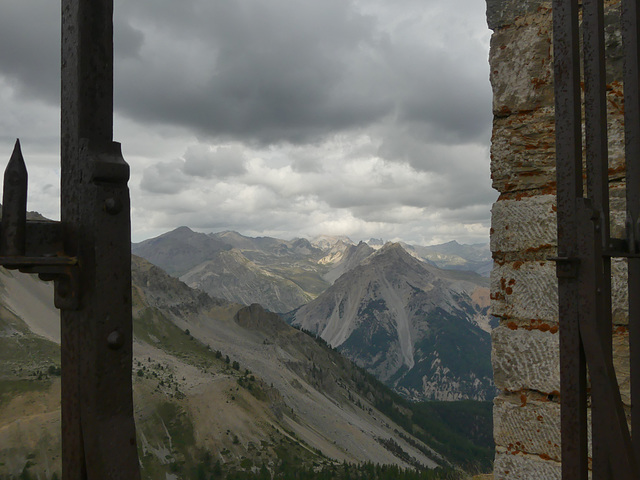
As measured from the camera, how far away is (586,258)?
2.32 m

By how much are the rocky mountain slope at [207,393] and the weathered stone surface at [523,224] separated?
134 ft

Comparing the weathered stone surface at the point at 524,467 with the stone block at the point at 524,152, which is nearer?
the weathered stone surface at the point at 524,467

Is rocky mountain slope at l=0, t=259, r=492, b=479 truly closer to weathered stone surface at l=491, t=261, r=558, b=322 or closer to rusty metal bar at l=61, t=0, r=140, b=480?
weathered stone surface at l=491, t=261, r=558, b=322

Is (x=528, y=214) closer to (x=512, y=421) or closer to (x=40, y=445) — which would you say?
(x=512, y=421)

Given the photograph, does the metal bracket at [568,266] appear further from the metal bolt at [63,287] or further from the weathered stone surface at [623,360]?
the metal bolt at [63,287]

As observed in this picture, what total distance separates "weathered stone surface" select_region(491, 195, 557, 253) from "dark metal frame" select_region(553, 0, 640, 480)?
3.19 ft

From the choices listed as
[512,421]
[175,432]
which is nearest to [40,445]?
[175,432]

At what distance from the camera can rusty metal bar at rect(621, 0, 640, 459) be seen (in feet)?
9.20

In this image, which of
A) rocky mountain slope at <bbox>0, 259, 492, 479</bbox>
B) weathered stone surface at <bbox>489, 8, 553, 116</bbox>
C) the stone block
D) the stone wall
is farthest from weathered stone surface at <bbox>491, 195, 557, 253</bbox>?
rocky mountain slope at <bbox>0, 259, 492, 479</bbox>

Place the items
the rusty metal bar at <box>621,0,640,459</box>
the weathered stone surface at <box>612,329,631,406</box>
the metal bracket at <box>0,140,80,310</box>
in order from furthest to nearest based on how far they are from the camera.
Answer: the weathered stone surface at <box>612,329,631,406</box> < the rusty metal bar at <box>621,0,640,459</box> < the metal bracket at <box>0,140,80,310</box>

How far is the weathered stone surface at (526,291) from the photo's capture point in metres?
3.69

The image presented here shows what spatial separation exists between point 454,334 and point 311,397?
12537 cm

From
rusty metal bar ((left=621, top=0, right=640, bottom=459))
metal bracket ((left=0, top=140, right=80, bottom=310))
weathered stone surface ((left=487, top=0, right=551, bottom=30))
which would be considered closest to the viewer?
metal bracket ((left=0, top=140, right=80, bottom=310))

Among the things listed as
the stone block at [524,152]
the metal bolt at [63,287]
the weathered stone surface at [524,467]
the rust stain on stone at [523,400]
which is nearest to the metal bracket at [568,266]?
the stone block at [524,152]
